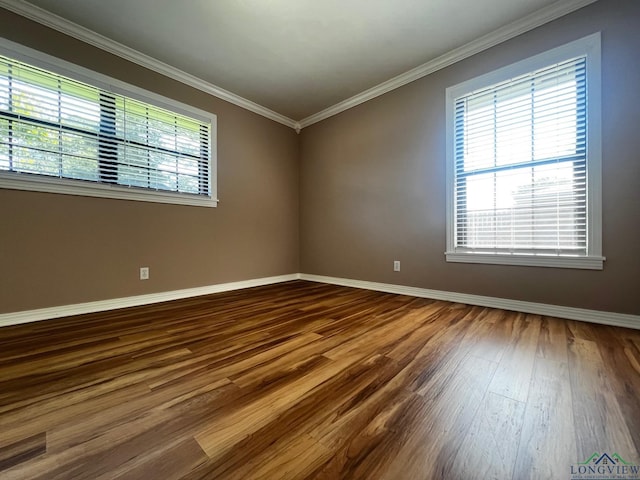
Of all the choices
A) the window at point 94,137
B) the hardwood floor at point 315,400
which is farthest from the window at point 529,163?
the window at point 94,137

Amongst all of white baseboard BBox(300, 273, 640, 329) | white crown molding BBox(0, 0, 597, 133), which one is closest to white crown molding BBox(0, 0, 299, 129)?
white crown molding BBox(0, 0, 597, 133)

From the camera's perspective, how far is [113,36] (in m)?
2.27

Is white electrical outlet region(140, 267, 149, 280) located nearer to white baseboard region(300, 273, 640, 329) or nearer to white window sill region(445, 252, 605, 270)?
white baseboard region(300, 273, 640, 329)

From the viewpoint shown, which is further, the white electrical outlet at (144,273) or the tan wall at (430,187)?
the white electrical outlet at (144,273)

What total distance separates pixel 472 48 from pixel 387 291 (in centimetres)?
266

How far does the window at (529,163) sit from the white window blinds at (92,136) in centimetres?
296

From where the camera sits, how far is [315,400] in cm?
98

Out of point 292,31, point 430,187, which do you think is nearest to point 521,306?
point 430,187

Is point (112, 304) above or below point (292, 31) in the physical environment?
below

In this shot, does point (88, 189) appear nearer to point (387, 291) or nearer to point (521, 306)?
point (387, 291)

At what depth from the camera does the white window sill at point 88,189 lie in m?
1.94

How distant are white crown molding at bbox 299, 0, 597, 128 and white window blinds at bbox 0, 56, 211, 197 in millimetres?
2046

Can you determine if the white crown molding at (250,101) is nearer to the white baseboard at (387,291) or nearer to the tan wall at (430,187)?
the tan wall at (430,187)

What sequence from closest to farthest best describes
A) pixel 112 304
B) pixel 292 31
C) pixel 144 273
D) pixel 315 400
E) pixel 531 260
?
pixel 315 400, pixel 531 260, pixel 292 31, pixel 112 304, pixel 144 273
